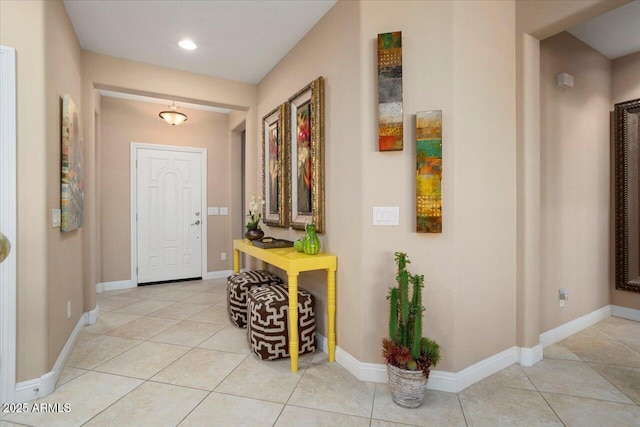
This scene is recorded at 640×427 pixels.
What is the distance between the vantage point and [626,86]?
10.5 ft

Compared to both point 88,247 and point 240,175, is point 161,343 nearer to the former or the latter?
point 88,247

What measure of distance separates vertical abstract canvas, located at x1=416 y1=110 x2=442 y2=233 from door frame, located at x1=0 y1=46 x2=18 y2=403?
7.79 feet

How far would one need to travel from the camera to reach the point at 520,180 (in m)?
2.25

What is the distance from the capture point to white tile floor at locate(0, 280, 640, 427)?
1722 mm

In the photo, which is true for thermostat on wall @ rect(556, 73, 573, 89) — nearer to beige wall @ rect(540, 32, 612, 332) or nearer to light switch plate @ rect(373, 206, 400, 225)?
beige wall @ rect(540, 32, 612, 332)

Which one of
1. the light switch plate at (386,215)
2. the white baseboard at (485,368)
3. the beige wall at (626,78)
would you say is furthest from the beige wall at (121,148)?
the beige wall at (626,78)

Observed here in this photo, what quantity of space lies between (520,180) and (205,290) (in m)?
3.94

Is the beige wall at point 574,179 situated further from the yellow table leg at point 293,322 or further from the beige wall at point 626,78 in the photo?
the yellow table leg at point 293,322

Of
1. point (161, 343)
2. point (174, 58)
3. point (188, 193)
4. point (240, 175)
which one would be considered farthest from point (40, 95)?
point (240, 175)

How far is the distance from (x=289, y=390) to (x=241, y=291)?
1245 mm

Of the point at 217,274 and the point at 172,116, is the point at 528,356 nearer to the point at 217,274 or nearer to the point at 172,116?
the point at 217,274

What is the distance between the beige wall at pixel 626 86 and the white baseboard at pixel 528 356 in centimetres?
172

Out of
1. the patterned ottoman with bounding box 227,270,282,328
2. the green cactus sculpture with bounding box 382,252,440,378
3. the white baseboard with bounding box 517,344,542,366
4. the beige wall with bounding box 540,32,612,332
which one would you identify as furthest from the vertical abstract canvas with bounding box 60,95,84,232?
the beige wall with bounding box 540,32,612,332

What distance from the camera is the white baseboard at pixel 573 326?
2637mm
